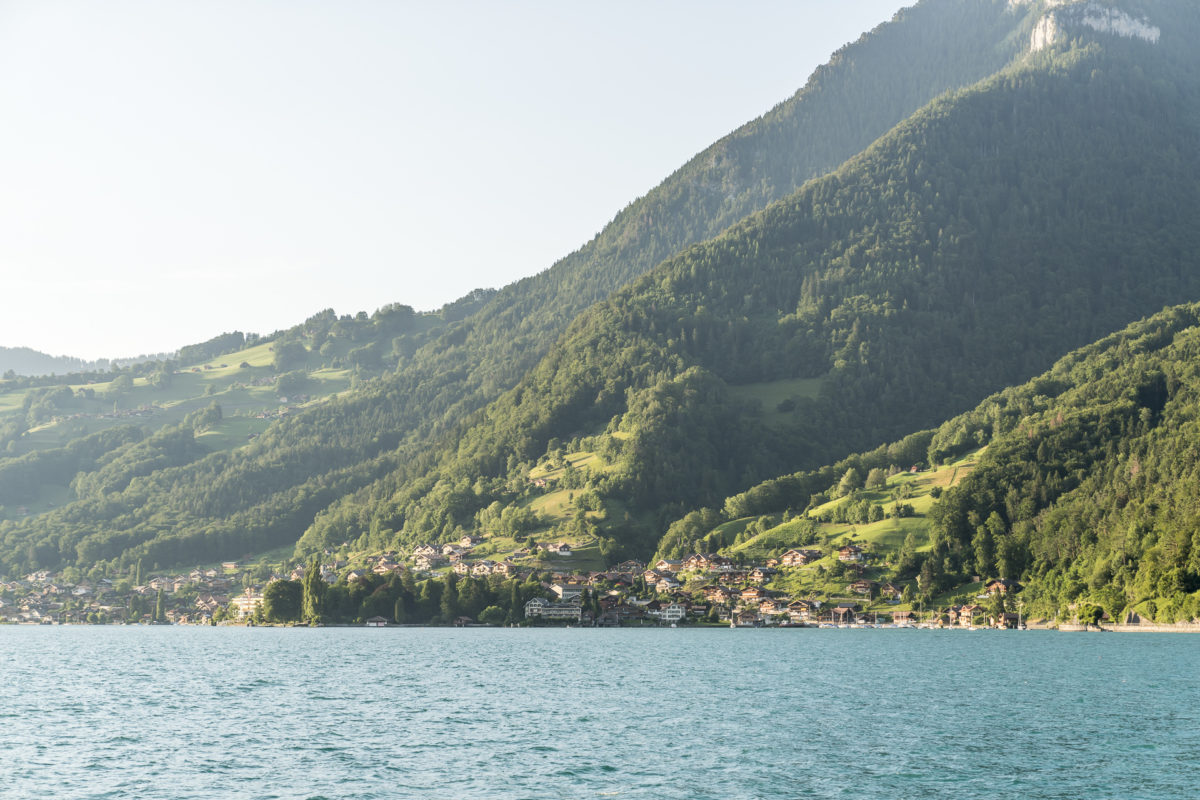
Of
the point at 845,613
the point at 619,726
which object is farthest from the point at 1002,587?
the point at 619,726

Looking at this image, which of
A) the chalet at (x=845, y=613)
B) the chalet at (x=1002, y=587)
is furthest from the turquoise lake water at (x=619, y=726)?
the chalet at (x=845, y=613)

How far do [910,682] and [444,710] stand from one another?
125 ft

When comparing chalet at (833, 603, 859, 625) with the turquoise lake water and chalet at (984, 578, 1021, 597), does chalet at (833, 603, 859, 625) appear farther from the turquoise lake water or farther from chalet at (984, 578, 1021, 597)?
the turquoise lake water

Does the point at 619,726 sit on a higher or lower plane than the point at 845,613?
lower

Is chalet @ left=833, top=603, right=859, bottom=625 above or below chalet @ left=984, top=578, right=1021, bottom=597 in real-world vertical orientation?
below

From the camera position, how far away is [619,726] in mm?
70125

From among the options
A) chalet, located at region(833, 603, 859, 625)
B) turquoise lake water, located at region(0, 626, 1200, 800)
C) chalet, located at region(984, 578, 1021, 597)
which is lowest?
turquoise lake water, located at region(0, 626, 1200, 800)

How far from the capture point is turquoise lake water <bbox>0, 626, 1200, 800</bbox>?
5212cm

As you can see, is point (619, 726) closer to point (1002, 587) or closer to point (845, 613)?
point (1002, 587)

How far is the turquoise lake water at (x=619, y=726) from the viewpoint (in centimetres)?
5212

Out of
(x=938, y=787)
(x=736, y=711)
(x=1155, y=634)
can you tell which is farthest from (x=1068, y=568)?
(x=938, y=787)

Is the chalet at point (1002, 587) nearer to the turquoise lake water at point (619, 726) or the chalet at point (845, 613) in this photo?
the chalet at point (845, 613)

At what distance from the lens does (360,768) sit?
56.5 metres

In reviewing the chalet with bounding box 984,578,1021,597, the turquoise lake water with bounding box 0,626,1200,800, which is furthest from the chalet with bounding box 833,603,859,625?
the turquoise lake water with bounding box 0,626,1200,800
